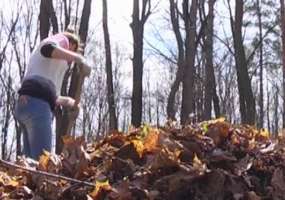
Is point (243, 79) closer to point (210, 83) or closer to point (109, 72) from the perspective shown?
point (210, 83)

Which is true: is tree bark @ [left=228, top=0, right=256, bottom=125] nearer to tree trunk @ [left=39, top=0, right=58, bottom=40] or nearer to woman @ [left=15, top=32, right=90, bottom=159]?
tree trunk @ [left=39, top=0, right=58, bottom=40]

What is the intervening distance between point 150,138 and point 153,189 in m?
0.30

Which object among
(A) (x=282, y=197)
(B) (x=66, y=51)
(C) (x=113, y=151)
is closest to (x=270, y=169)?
(A) (x=282, y=197)

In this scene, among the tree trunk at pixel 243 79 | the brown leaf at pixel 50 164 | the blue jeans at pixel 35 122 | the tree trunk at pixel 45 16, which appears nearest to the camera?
the brown leaf at pixel 50 164

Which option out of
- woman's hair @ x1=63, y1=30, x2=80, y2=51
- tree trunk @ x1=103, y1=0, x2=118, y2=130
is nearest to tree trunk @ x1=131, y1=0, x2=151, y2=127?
tree trunk @ x1=103, y1=0, x2=118, y2=130

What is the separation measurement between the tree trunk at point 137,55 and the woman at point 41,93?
11922 mm

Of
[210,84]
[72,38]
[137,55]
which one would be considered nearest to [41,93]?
[72,38]

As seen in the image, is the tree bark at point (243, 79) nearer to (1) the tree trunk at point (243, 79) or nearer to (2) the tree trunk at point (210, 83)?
(1) the tree trunk at point (243, 79)

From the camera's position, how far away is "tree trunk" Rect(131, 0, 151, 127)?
17.6 metres

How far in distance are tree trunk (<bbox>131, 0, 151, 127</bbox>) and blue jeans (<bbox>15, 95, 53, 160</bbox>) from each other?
12.0m

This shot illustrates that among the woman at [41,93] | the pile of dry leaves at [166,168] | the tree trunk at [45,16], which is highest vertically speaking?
the tree trunk at [45,16]

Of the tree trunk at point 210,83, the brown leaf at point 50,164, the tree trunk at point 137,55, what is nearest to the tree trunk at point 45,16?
the tree trunk at point 137,55

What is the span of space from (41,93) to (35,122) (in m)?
0.25

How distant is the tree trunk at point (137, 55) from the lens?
17594 millimetres
